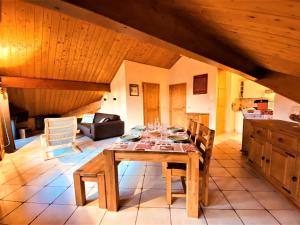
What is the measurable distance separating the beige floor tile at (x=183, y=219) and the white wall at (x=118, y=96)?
387 centimetres

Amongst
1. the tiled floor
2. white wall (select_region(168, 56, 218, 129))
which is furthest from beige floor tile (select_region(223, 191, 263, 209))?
white wall (select_region(168, 56, 218, 129))

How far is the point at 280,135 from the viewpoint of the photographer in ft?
6.32

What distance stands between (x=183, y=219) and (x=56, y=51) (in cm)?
422

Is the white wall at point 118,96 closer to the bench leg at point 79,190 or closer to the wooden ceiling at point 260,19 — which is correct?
the bench leg at point 79,190

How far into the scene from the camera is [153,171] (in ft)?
8.74

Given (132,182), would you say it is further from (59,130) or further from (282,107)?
(282,107)

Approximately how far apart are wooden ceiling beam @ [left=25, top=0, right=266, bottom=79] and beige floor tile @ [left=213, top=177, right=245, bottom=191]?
1.68 meters

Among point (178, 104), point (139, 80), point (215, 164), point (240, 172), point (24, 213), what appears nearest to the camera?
point (24, 213)

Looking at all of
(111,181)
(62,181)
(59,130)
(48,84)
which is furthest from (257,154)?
(48,84)

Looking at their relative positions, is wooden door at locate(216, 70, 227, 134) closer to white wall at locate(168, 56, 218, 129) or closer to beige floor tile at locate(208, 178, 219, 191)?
white wall at locate(168, 56, 218, 129)

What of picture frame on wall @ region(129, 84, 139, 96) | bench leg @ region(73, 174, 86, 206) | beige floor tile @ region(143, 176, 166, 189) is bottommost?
beige floor tile @ region(143, 176, 166, 189)

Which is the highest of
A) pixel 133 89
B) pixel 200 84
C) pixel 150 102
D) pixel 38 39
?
pixel 38 39

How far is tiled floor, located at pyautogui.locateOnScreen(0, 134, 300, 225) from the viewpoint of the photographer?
1607 millimetres

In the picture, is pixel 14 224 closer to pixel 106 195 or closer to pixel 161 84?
pixel 106 195
